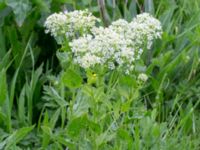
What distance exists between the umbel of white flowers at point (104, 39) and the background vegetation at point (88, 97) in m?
0.20

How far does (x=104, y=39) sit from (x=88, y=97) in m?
0.29

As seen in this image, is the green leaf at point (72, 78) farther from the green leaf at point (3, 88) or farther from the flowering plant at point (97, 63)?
the green leaf at point (3, 88)

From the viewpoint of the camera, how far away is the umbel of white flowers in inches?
77.0

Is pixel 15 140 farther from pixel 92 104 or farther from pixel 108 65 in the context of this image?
pixel 108 65

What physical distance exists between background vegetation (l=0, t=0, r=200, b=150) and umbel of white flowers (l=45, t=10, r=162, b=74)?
8.0 inches

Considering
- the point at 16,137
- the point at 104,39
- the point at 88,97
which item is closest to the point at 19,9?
the point at 16,137

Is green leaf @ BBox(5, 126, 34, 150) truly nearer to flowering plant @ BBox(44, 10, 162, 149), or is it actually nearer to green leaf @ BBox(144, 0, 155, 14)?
flowering plant @ BBox(44, 10, 162, 149)

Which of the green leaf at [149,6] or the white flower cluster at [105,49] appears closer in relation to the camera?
the white flower cluster at [105,49]

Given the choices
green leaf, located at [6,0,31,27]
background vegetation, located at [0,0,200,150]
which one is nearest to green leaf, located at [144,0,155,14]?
background vegetation, located at [0,0,200,150]

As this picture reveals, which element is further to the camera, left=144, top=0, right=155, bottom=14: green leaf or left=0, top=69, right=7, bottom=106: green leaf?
left=144, top=0, right=155, bottom=14: green leaf

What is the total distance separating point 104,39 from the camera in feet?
6.46

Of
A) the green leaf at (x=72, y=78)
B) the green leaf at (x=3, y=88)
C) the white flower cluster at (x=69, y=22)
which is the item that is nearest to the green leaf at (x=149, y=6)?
the green leaf at (x=3, y=88)

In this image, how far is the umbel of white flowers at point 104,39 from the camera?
1956 millimetres

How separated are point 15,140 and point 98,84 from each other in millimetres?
504
